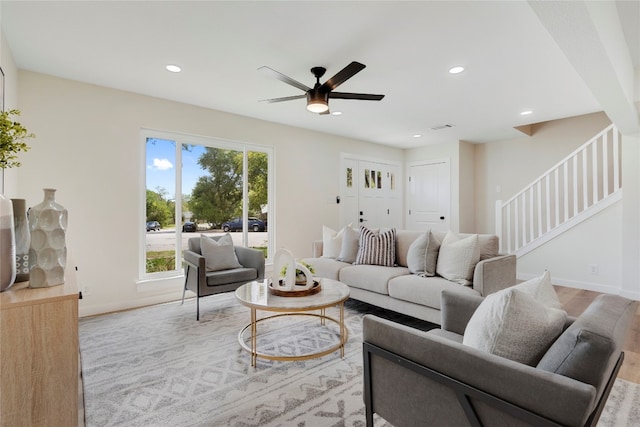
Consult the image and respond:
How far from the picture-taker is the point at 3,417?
3.26 ft

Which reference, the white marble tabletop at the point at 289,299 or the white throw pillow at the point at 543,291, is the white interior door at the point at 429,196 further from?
the white throw pillow at the point at 543,291

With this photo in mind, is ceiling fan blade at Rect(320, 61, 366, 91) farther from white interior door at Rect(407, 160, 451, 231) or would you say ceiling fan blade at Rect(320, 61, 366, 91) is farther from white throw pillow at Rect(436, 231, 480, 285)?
white interior door at Rect(407, 160, 451, 231)

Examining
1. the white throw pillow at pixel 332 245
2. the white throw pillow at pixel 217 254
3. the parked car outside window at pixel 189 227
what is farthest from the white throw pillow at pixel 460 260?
the parked car outside window at pixel 189 227

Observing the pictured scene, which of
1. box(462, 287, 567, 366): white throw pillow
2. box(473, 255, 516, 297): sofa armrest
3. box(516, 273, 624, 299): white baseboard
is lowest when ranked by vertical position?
box(516, 273, 624, 299): white baseboard

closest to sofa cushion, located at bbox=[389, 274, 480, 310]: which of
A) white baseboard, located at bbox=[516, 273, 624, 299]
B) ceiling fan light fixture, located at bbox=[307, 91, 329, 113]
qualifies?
ceiling fan light fixture, located at bbox=[307, 91, 329, 113]

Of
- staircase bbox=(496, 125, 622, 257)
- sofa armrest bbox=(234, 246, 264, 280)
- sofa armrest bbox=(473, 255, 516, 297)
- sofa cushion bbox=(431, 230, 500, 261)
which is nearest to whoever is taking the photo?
sofa armrest bbox=(473, 255, 516, 297)

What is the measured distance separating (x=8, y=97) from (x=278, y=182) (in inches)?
119

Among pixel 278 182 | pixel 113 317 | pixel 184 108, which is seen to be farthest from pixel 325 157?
pixel 113 317

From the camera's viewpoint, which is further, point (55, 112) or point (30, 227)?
point (55, 112)

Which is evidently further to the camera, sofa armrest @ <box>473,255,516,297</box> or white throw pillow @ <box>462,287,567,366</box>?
sofa armrest @ <box>473,255,516,297</box>

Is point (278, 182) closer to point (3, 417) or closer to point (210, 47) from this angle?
point (210, 47)

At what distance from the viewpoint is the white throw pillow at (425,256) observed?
3035mm

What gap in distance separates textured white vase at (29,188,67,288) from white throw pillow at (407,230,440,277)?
2.72 m

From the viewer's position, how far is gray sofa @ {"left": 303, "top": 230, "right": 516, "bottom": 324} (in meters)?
2.66
